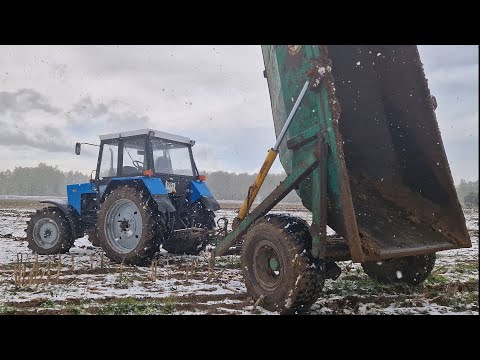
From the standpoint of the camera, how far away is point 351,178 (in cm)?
394

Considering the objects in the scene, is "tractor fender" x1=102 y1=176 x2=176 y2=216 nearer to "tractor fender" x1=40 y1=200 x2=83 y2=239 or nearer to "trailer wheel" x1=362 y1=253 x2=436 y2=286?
"tractor fender" x1=40 y1=200 x2=83 y2=239

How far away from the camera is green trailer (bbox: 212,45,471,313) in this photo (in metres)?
2.93

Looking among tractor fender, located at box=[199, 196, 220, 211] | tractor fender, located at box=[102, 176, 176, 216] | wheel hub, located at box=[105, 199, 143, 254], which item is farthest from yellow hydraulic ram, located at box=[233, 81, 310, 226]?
tractor fender, located at box=[199, 196, 220, 211]

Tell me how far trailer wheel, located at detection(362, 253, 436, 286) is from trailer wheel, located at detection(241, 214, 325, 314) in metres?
1.31

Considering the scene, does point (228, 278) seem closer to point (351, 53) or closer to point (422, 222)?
point (422, 222)

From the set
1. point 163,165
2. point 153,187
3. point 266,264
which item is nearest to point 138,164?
point 163,165

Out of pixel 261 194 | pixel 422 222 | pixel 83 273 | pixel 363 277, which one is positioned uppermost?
pixel 261 194

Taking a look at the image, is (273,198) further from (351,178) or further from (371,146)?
(371,146)

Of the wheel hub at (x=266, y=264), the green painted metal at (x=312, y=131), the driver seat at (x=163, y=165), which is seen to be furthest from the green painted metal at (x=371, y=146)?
the driver seat at (x=163, y=165)

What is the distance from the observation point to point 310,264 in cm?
292

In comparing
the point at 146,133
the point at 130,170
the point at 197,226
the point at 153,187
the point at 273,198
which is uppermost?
the point at 146,133

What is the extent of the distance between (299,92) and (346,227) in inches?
47.3

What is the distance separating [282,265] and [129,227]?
323 cm
